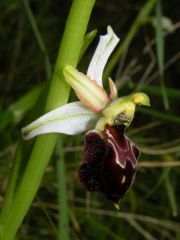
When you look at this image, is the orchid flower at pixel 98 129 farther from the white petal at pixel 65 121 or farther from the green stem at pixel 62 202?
the green stem at pixel 62 202

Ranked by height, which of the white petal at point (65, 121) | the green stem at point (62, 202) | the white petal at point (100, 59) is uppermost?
the white petal at point (100, 59)

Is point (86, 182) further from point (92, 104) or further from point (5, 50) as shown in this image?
point (5, 50)

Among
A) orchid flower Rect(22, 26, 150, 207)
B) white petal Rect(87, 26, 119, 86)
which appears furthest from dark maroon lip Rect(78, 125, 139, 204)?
white petal Rect(87, 26, 119, 86)

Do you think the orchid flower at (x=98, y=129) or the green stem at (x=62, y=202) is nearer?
the orchid flower at (x=98, y=129)

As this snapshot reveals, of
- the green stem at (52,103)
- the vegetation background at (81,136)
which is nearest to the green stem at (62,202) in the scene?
the vegetation background at (81,136)

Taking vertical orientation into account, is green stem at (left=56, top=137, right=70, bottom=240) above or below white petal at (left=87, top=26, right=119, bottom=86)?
below

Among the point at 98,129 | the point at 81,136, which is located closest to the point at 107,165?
the point at 98,129

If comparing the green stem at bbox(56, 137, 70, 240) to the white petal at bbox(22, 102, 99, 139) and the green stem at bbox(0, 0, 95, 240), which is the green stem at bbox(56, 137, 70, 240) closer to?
the green stem at bbox(0, 0, 95, 240)

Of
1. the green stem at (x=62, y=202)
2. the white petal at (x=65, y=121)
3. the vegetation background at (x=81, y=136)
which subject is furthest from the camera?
the vegetation background at (x=81, y=136)
